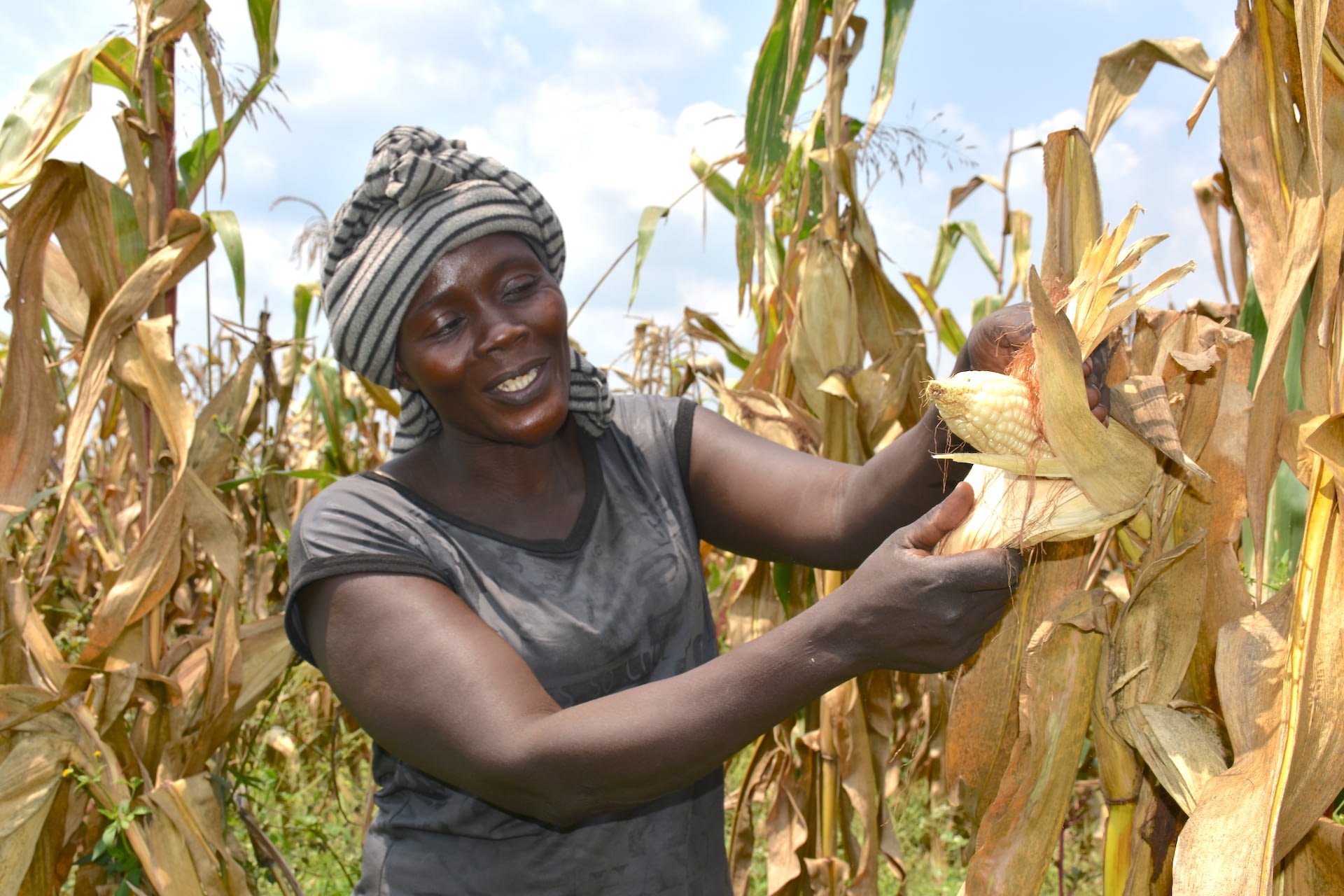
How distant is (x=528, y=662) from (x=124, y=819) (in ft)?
3.32

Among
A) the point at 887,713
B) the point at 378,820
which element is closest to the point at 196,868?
the point at 378,820

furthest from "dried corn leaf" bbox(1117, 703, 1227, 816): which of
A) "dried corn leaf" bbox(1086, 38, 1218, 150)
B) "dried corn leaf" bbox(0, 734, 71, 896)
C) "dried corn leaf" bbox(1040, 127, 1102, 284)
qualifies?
"dried corn leaf" bbox(0, 734, 71, 896)

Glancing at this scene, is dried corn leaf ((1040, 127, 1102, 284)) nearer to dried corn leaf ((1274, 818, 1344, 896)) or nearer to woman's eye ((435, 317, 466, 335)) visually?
dried corn leaf ((1274, 818, 1344, 896))

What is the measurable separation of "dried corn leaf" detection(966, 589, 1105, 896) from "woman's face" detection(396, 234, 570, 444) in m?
0.76

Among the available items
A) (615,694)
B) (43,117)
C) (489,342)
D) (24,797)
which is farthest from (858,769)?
(43,117)

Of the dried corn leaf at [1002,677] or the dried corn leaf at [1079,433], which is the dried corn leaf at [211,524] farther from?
the dried corn leaf at [1079,433]

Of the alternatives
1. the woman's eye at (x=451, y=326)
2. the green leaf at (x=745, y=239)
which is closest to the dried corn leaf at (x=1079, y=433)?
the woman's eye at (x=451, y=326)

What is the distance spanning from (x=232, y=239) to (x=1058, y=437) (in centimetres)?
178

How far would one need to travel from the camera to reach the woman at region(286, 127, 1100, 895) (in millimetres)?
1228

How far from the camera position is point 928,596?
100 centimetres

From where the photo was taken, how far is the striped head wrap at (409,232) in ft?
5.04

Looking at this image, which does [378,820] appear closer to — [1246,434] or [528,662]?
[528,662]

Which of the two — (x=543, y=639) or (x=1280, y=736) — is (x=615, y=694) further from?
(x=1280, y=736)

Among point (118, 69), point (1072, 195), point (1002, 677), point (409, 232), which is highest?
point (118, 69)
